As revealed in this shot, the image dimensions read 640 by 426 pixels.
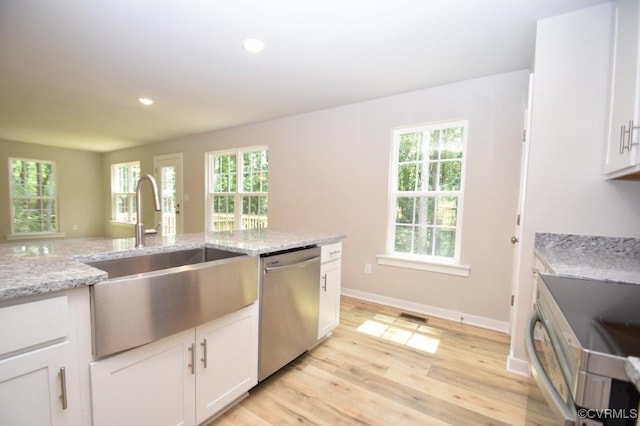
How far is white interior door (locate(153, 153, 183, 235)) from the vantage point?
17.9ft

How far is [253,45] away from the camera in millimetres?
2121

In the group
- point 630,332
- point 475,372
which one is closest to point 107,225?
point 475,372

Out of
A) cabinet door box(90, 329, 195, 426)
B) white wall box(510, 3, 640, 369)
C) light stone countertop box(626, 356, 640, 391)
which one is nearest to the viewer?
light stone countertop box(626, 356, 640, 391)

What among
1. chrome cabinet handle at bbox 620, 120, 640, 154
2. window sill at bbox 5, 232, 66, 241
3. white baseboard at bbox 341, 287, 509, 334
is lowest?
white baseboard at bbox 341, 287, 509, 334

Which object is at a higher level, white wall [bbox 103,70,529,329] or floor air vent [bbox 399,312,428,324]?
white wall [bbox 103,70,529,329]

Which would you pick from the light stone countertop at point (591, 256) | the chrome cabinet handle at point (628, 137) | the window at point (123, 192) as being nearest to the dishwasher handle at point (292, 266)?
the light stone countertop at point (591, 256)

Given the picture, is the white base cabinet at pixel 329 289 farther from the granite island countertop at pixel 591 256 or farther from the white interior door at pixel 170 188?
the white interior door at pixel 170 188

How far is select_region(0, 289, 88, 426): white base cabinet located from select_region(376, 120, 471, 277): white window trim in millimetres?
2706

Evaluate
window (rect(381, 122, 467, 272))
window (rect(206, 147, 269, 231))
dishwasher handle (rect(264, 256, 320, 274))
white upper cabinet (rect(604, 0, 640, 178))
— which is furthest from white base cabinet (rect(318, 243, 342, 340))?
window (rect(206, 147, 269, 231))

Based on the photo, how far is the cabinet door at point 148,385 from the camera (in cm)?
100

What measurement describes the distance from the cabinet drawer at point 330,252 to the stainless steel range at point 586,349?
1.34 metres

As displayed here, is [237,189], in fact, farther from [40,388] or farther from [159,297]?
[40,388]

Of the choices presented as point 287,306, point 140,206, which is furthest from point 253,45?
point 287,306

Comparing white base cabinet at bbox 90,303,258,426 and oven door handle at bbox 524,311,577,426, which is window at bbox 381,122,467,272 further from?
white base cabinet at bbox 90,303,258,426
